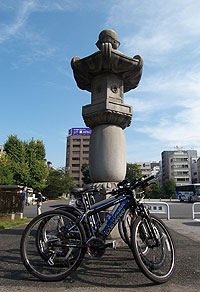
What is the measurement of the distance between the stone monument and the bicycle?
6.44ft

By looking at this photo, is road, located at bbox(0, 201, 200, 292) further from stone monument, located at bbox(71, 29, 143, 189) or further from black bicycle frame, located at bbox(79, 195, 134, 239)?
stone monument, located at bbox(71, 29, 143, 189)

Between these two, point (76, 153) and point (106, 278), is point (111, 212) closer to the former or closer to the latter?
point (106, 278)

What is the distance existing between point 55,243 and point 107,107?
3344 millimetres

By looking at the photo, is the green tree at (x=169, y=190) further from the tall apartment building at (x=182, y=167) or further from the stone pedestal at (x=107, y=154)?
the stone pedestal at (x=107, y=154)

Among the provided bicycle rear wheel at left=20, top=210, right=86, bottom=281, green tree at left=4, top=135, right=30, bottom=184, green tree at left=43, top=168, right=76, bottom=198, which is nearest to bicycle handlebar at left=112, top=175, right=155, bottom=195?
bicycle rear wheel at left=20, top=210, right=86, bottom=281

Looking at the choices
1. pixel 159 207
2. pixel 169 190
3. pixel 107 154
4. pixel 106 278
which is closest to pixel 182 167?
pixel 169 190

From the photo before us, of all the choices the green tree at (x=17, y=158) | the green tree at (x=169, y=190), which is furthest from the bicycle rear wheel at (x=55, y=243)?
the green tree at (x=169, y=190)

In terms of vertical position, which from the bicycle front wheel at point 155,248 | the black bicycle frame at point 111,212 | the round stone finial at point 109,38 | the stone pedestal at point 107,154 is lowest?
the bicycle front wheel at point 155,248

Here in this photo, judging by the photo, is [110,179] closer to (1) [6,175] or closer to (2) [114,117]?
(2) [114,117]

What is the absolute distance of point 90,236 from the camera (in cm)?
316

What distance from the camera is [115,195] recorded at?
339cm

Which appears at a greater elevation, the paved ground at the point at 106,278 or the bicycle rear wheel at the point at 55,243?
the bicycle rear wheel at the point at 55,243

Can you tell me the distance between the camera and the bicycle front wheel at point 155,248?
2.96m

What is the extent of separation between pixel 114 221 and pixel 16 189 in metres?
10.9
